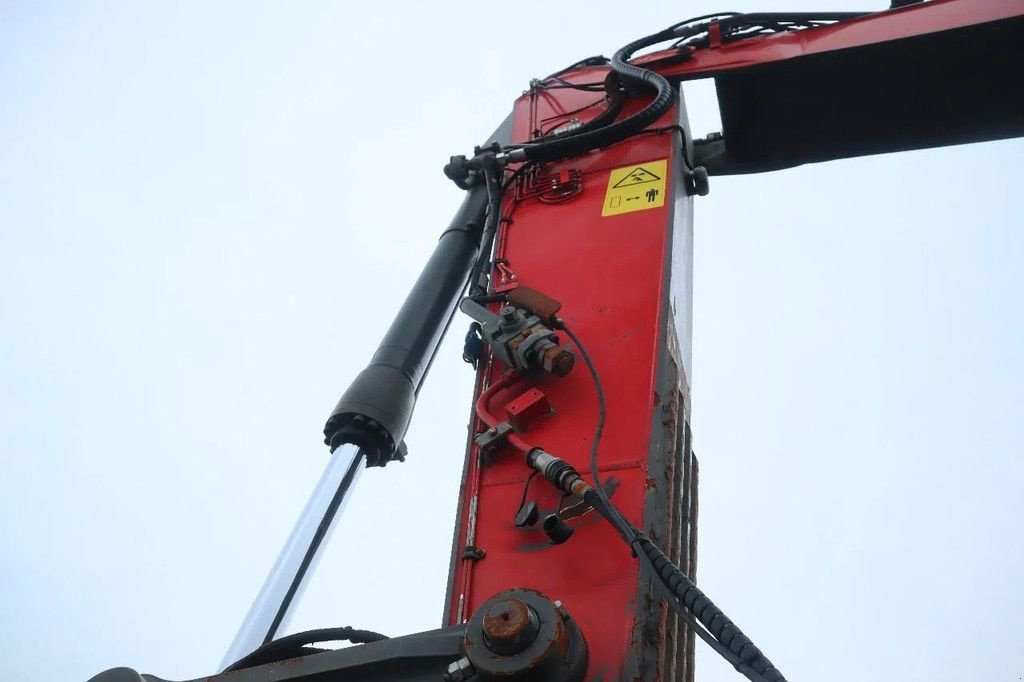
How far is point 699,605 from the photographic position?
1266mm

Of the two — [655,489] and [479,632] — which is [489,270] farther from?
[479,632]

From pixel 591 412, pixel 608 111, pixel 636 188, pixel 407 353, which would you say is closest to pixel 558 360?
pixel 591 412

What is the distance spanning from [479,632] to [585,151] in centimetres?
174

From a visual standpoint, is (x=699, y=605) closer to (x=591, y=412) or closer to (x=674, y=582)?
(x=674, y=582)

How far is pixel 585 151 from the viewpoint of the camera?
8.70 ft

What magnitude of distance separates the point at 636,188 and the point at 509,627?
1.52 metres

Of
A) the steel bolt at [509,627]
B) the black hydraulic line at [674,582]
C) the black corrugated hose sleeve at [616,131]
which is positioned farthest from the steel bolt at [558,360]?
the black corrugated hose sleeve at [616,131]

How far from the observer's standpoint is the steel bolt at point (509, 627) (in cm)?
121

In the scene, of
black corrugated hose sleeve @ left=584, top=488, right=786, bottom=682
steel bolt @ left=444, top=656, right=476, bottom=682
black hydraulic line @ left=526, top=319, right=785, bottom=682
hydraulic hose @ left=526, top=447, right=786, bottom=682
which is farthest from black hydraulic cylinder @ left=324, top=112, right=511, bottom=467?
steel bolt @ left=444, top=656, right=476, bottom=682

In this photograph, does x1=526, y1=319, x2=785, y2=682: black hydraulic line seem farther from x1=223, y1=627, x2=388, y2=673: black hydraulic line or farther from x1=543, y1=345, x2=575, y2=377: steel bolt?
x1=223, y1=627, x2=388, y2=673: black hydraulic line

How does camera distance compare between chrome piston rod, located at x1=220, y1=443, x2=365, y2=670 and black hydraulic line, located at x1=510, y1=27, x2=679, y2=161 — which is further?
black hydraulic line, located at x1=510, y1=27, x2=679, y2=161

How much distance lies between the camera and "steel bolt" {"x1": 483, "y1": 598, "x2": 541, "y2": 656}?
3.95 ft

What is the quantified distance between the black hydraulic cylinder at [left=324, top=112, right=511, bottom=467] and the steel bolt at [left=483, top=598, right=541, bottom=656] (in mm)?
1033

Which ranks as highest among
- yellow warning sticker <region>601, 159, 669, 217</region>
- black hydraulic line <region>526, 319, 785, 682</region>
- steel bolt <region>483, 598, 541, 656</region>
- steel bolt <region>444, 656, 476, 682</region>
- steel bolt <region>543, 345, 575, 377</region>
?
yellow warning sticker <region>601, 159, 669, 217</region>
